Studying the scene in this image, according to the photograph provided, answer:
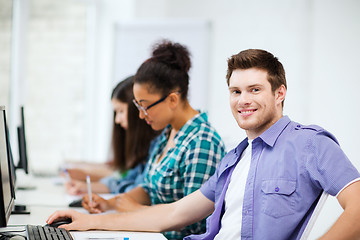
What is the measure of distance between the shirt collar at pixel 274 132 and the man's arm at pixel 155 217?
0.37 meters

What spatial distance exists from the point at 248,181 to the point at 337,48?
276 cm

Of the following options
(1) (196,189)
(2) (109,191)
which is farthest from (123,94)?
(1) (196,189)

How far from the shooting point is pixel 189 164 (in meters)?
1.79

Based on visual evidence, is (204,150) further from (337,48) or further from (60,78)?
(60,78)

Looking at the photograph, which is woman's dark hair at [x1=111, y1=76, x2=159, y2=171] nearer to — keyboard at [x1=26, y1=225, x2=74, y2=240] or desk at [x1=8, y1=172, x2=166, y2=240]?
desk at [x1=8, y1=172, x2=166, y2=240]

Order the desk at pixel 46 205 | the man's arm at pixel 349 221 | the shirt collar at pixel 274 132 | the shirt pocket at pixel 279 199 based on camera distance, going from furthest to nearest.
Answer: the desk at pixel 46 205 < the shirt collar at pixel 274 132 < the shirt pocket at pixel 279 199 < the man's arm at pixel 349 221

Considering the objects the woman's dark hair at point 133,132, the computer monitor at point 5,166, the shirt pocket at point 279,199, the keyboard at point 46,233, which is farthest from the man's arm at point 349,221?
the woman's dark hair at point 133,132

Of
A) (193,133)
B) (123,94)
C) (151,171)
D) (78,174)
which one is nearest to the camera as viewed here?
(193,133)

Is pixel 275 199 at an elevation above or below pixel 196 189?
above

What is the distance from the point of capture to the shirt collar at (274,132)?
1.38 metres

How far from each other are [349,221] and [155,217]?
30.3 inches

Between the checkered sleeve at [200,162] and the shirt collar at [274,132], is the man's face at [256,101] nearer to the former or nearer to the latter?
the shirt collar at [274,132]

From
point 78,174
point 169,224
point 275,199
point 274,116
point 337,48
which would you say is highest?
point 337,48

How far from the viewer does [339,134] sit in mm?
3689
